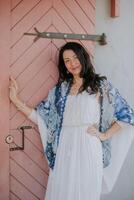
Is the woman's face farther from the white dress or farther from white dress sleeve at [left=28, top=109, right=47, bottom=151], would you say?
white dress sleeve at [left=28, top=109, right=47, bottom=151]

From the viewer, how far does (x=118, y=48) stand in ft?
10.1

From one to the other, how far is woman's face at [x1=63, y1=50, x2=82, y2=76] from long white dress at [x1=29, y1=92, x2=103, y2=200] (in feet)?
0.55

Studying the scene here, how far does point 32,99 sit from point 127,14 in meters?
1.00

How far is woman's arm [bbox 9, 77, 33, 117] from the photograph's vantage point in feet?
8.75

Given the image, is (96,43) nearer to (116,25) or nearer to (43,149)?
(116,25)

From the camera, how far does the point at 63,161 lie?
268cm

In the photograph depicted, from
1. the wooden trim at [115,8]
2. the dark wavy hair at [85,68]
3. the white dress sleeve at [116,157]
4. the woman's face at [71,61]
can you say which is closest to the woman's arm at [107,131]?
the white dress sleeve at [116,157]

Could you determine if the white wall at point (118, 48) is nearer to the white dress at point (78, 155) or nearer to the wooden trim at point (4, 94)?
the white dress at point (78, 155)

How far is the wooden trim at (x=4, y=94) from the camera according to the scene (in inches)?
104

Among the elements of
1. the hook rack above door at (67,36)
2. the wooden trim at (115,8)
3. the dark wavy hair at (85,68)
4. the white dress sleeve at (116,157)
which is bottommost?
the white dress sleeve at (116,157)

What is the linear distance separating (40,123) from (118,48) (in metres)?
0.85

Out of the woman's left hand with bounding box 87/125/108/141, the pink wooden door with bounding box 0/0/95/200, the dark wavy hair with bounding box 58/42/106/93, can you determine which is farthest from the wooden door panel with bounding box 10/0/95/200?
the woman's left hand with bounding box 87/125/108/141

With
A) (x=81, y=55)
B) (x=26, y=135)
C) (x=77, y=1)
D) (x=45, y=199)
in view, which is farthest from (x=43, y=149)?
(x=77, y=1)

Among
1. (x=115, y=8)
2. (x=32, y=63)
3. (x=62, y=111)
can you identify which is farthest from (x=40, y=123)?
(x=115, y=8)
